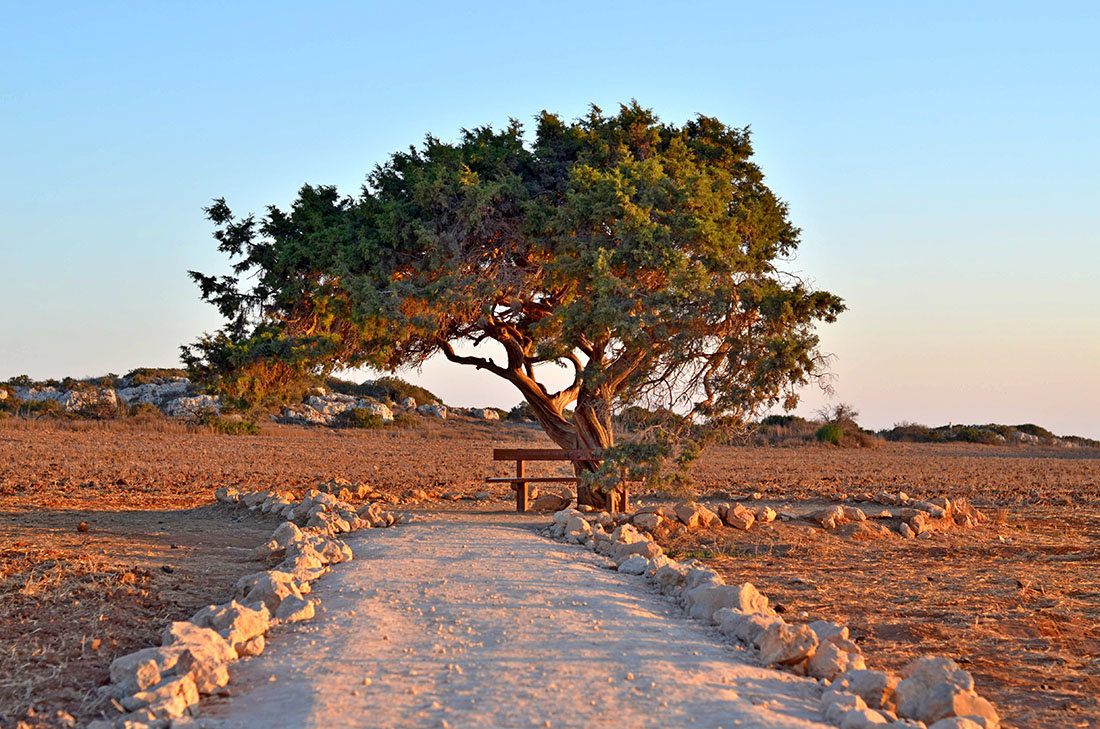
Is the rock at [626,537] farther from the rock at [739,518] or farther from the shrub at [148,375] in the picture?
the shrub at [148,375]

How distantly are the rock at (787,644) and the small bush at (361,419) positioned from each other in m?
48.2

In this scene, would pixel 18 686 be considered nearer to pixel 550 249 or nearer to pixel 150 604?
pixel 150 604

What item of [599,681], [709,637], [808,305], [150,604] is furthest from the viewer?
[808,305]

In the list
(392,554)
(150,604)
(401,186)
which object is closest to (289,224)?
(401,186)

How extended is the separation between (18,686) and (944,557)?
1118cm

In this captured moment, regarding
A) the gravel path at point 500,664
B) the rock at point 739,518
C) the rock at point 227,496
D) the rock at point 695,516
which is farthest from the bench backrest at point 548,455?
the gravel path at point 500,664

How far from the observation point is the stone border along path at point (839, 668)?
564cm

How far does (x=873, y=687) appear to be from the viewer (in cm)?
597

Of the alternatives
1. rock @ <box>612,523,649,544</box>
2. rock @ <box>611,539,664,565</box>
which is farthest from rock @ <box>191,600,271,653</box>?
rock @ <box>612,523,649,544</box>

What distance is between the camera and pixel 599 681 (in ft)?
19.7

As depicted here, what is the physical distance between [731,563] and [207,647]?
7684 mm

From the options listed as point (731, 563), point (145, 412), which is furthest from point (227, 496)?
point (145, 412)

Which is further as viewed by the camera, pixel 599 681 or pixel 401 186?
pixel 401 186

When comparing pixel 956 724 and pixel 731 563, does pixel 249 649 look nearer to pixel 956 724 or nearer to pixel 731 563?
pixel 956 724
